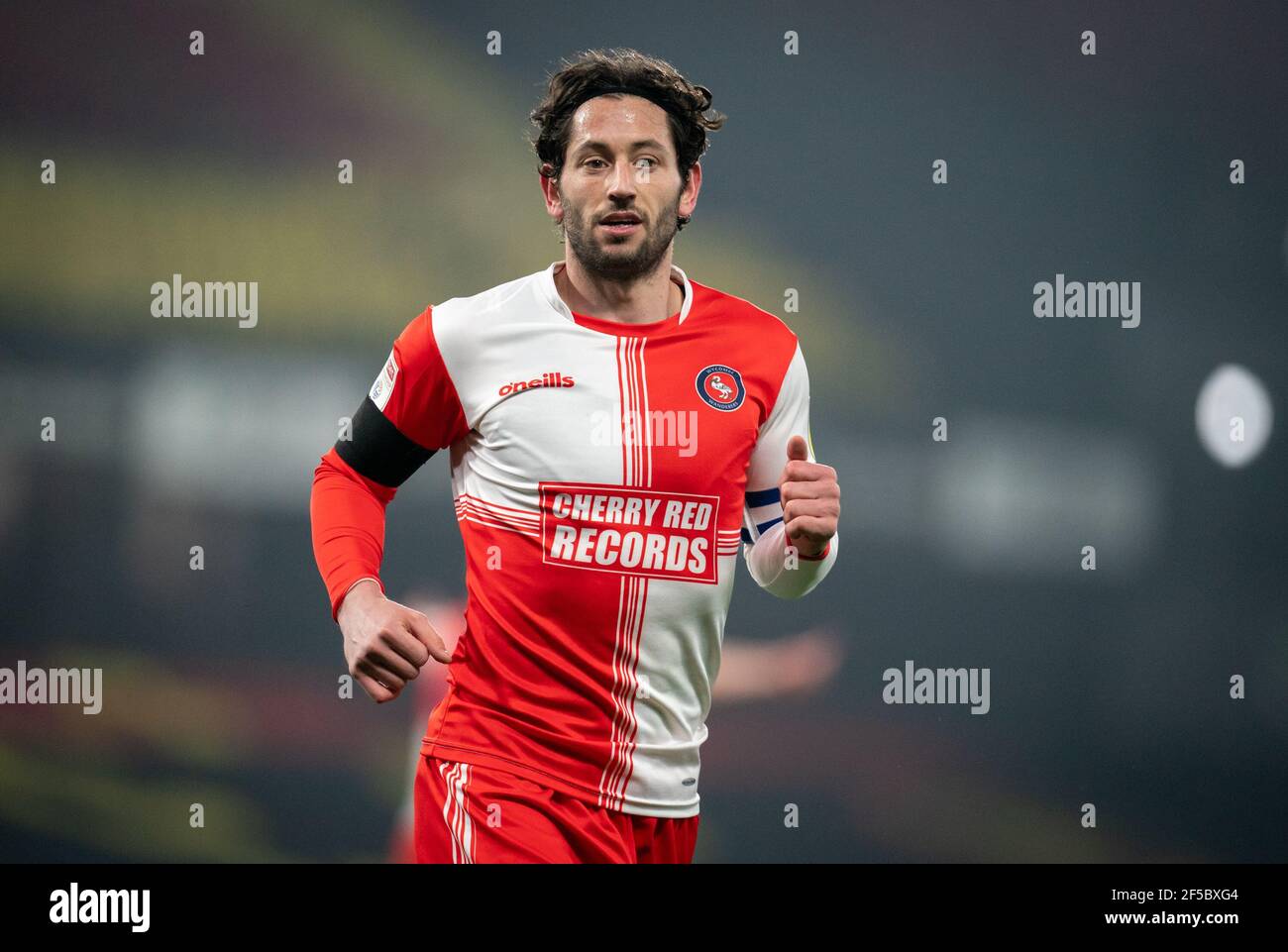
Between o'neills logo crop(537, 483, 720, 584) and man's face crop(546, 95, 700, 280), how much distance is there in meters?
0.50

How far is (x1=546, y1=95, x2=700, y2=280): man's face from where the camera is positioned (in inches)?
99.7

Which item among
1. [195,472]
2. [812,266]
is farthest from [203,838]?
[812,266]

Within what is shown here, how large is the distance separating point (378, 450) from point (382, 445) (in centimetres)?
1

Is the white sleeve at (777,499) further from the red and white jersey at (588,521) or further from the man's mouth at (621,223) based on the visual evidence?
the man's mouth at (621,223)

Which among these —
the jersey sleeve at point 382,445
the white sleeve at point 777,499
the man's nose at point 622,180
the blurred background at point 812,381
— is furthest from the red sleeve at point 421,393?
the blurred background at point 812,381

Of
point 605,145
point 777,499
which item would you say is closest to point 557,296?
point 605,145

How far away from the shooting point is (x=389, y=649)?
7.07 ft

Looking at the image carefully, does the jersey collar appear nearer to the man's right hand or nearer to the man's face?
the man's face

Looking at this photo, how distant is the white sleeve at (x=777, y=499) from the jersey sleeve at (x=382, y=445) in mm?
662

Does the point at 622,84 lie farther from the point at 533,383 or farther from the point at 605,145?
the point at 533,383

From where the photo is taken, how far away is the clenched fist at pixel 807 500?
227 centimetres

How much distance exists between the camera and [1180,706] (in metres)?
4.53

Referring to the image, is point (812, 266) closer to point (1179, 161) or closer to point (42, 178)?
point (1179, 161)

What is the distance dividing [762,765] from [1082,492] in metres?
1.60
